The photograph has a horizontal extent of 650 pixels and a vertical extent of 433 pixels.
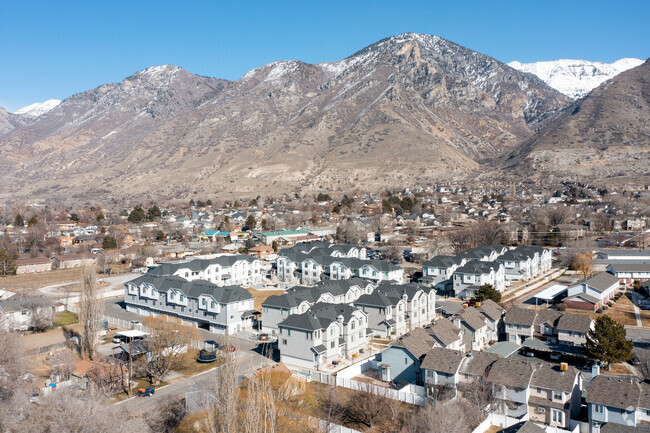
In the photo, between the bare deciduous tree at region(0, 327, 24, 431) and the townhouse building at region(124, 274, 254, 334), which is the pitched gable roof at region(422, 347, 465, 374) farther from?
the bare deciduous tree at region(0, 327, 24, 431)

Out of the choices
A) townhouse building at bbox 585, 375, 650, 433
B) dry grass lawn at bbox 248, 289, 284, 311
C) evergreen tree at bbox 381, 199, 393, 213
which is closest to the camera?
townhouse building at bbox 585, 375, 650, 433

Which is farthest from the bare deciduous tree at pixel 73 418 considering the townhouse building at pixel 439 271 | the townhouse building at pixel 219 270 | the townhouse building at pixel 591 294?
the townhouse building at pixel 439 271

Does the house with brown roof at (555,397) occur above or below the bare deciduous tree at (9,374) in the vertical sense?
below

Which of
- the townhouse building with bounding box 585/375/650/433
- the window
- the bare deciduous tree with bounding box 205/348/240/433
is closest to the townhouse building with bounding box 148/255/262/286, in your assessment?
the bare deciduous tree with bounding box 205/348/240/433

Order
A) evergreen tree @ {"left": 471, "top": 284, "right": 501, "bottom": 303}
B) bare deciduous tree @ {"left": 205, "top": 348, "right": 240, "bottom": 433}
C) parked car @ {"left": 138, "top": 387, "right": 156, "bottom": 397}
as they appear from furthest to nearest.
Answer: evergreen tree @ {"left": 471, "top": 284, "right": 501, "bottom": 303}, parked car @ {"left": 138, "top": 387, "right": 156, "bottom": 397}, bare deciduous tree @ {"left": 205, "top": 348, "right": 240, "bottom": 433}

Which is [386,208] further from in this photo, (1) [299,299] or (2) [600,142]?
(2) [600,142]

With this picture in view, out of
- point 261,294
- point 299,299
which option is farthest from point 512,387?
point 261,294

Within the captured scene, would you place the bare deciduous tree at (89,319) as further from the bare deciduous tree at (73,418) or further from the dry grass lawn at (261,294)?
the dry grass lawn at (261,294)
